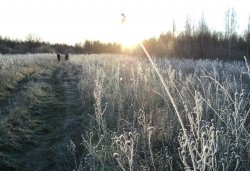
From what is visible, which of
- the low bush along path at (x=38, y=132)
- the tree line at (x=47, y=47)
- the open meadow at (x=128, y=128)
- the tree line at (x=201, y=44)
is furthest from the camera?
the tree line at (x=47, y=47)

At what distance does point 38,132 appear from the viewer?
713 cm

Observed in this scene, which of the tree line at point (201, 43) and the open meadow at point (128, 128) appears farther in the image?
the tree line at point (201, 43)

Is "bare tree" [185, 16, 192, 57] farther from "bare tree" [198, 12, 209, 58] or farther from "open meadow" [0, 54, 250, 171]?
"open meadow" [0, 54, 250, 171]

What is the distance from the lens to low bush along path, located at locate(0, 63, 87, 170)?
5.62 metres

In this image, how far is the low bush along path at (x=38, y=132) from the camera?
562 cm

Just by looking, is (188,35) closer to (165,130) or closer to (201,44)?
(201,44)

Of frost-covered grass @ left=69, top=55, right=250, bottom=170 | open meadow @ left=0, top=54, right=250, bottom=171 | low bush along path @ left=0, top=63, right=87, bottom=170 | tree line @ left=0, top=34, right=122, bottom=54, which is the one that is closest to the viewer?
frost-covered grass @ left=69, top=55, right=250, bottom=170

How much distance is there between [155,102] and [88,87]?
2.86 meters

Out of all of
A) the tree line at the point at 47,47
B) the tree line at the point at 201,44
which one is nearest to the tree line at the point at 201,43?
the tree line at the point at 201,44

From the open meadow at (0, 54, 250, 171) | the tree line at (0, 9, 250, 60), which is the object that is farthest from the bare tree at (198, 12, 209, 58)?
the open meadow at (0, 54, 250, 171)

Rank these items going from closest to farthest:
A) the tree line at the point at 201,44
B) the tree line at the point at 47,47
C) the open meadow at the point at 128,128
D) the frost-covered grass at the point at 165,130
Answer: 1. the frost-covered grass at the point at 165,130
2. the open meadow at the point at 128,128
3. the tree line at the point at 201,44
4. the tree line at the point at 47,47

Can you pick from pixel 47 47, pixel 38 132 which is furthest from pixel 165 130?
pixel 47 47

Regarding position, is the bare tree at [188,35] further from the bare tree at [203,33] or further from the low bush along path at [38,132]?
the low bush along path at [38,132]

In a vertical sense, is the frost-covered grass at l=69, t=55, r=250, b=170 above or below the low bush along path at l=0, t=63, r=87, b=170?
above
